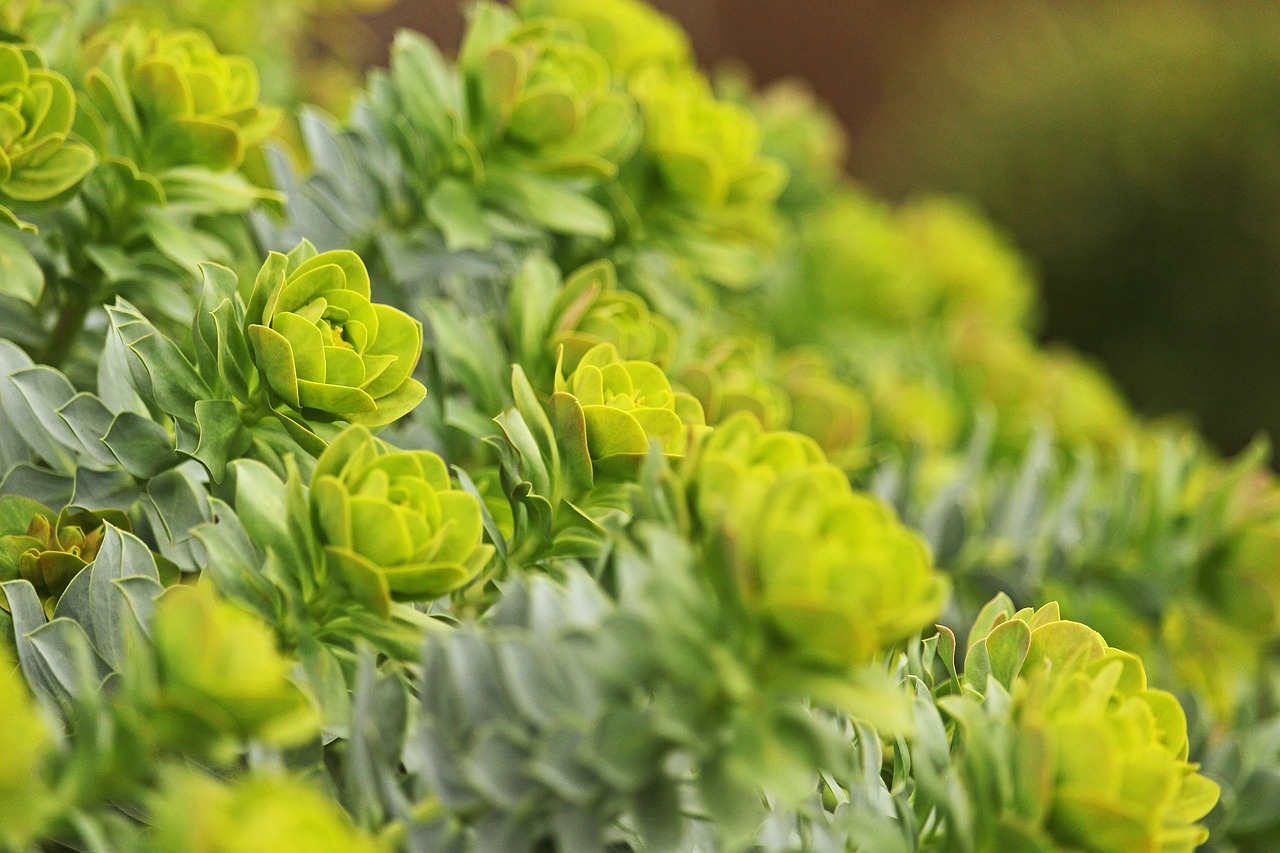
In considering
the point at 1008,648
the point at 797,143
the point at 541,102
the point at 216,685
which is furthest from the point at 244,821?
the point at 797,143

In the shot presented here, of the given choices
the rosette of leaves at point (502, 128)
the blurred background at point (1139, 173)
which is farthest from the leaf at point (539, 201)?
the blurred background at point (1139, 173)

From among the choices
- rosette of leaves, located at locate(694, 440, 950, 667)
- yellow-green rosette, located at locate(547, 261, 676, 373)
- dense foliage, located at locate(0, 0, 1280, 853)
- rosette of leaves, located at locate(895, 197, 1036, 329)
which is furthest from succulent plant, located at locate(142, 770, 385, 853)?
rosette of leaves, located at locate(895, 197, 1036, 329)

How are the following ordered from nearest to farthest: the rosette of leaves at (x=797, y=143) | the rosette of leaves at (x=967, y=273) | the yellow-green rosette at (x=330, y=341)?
the yellow-green rosette at (x=330, y=341)
the rosette of leaves at (x=797, y=143)
the rosette of leaves at (x=967, y=273)

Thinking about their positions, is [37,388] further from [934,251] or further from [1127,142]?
[1127,142]

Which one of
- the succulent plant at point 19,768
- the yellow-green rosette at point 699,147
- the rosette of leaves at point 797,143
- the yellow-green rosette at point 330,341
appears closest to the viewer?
the succulent plant at point 19,768

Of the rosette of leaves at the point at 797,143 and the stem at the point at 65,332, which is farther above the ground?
the rosette of leaves at the point at 797,143

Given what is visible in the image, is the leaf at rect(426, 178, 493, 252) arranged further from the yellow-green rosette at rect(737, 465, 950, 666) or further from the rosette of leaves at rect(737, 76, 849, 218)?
the rosette of leaves at rect(737, 76, 849, 218)

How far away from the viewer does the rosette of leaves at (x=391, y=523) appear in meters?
0.39

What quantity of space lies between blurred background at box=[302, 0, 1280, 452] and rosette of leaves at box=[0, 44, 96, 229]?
215 centimetres

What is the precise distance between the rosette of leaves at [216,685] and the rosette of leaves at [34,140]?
0.26 m

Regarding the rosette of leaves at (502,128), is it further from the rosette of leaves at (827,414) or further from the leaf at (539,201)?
the rosette of leaves at (827,414)

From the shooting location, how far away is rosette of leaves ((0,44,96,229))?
495 millimetres

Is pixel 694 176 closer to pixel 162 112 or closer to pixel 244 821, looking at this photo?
pixel 162 112

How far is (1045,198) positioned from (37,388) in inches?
95.2
